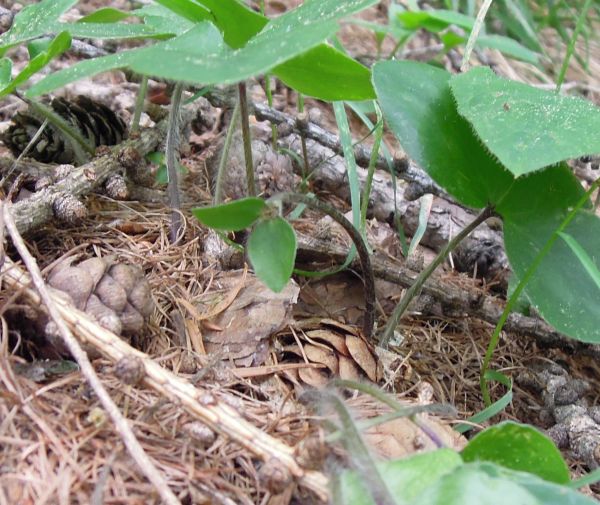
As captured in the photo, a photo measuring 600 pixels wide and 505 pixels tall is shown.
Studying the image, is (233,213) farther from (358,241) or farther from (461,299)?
(461,299)

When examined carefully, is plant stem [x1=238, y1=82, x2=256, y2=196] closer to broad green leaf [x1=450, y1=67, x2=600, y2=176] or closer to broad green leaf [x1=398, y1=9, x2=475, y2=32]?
broad green leaf [x1=450, y1=67, x2=600, y2=176]

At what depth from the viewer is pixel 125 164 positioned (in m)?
1.12

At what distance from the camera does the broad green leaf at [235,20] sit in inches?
31.8

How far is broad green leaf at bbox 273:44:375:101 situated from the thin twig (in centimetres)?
43

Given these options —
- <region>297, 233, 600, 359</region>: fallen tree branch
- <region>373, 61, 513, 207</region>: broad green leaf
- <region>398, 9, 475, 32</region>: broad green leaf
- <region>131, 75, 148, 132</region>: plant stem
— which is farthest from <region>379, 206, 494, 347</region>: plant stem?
<region>398, 9, 475, 32</region>: broad green leaf

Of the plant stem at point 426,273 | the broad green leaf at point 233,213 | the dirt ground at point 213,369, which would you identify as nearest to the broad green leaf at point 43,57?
the dirt ground at point 213,369

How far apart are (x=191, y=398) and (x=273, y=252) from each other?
19 centimetres

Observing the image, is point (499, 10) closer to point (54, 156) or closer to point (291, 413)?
point (54, 156)

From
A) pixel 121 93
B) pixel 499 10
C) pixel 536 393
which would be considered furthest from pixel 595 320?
pixel 499 10

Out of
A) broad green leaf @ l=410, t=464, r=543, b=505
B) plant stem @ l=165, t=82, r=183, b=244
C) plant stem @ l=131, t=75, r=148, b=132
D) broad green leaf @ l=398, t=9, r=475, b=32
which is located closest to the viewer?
broad green leaf @ l=410, t=464, r=543, b=505

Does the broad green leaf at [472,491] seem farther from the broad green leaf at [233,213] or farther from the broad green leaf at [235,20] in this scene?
the broad green leaf at [235,20]

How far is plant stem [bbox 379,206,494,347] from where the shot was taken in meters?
0.92

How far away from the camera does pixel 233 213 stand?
71 cm

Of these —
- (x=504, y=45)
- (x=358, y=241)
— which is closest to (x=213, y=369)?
(x=358, y=241)
